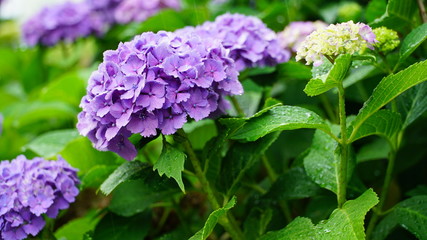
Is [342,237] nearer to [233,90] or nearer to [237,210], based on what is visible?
[233,90]

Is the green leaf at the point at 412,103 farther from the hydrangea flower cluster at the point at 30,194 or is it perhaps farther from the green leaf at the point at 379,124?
the hydrangea flower cluster at the point at 30,194

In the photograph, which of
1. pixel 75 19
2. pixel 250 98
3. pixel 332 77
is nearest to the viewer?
pixel 332 77

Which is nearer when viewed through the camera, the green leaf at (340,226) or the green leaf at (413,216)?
the green leaf at (340,226)

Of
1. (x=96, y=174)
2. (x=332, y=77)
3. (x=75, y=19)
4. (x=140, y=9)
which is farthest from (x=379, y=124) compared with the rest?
(x=75, y=19)

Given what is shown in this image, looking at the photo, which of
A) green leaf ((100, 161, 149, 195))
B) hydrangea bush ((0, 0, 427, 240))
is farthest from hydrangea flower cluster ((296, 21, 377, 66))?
green leaf ((100, 161, 149, 195))

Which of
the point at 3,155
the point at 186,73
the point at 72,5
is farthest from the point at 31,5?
the point at 186,73

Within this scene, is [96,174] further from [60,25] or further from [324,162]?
[60,25]

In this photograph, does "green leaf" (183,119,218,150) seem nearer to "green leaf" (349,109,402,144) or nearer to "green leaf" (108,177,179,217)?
"green leaf" (108,177,179,217)

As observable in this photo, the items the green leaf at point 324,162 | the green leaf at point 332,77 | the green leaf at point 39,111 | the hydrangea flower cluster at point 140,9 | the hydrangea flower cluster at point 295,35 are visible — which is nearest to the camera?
the green leaf at point 332,77

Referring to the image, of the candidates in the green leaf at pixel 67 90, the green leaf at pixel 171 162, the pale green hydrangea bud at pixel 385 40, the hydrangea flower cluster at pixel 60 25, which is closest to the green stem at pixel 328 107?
the pale green hydrangea bud at pixel 385 40
